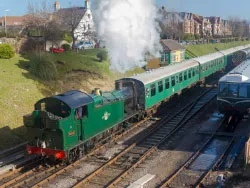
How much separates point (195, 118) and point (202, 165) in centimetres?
770

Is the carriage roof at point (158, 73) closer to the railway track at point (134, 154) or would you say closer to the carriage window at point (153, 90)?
the carriage window at point (153, 90)

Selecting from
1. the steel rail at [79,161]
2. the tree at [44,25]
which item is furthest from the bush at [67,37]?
the steel rail at [79,161]

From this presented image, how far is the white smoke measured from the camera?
19.5 metres

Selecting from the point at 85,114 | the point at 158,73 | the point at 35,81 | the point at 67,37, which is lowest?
the point at 85,114

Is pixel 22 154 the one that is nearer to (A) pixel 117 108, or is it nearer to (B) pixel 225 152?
(A) pixel 117 108

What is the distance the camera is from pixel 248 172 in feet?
39.5

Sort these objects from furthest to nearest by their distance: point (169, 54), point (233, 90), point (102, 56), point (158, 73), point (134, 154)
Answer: point (169, 54), point (102, 56), point (158, 73), point (233, 90), point (134, 154)

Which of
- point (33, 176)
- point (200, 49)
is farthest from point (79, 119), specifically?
point (200, 49)

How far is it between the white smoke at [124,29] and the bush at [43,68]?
5.36 metres

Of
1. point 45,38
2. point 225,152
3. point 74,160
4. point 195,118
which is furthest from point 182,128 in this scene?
point 45,38

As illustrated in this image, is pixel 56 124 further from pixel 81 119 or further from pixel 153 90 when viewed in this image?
pixel 153 90

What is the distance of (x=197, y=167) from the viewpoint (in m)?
12.9

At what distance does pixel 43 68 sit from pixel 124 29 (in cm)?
763

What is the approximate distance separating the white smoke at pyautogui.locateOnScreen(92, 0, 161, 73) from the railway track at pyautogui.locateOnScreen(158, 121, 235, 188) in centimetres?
852
